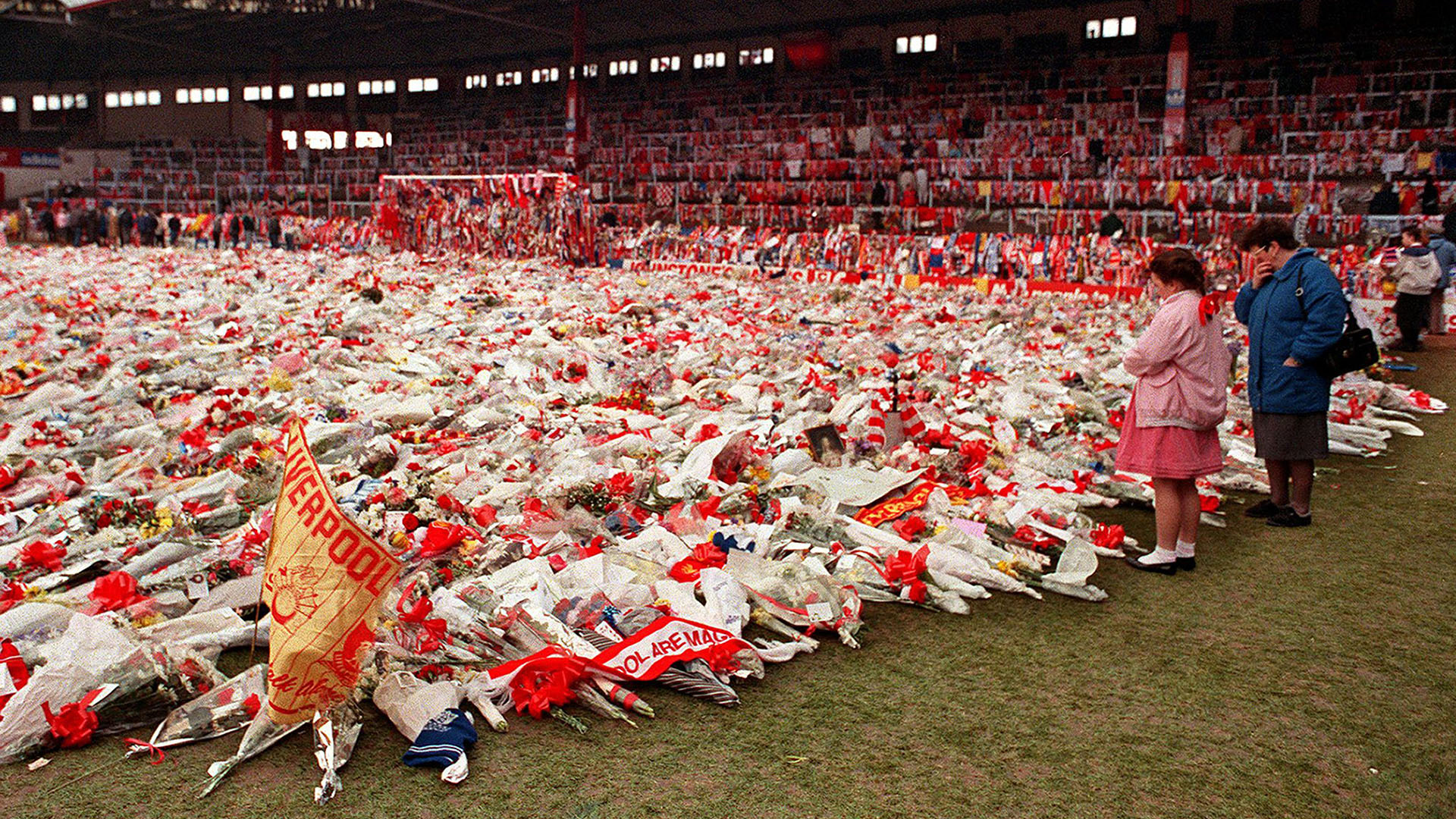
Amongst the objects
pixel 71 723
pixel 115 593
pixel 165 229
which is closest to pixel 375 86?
pixel 165 229

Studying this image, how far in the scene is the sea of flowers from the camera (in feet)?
10.8

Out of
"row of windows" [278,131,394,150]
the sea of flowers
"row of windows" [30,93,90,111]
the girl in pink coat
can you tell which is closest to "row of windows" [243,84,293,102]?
"row of windows" [278,131,394,150]

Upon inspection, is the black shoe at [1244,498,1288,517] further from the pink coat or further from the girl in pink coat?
the pink coat

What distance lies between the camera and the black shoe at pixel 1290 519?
5.07 m

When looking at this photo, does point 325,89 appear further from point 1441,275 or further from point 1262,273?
point 1262,273

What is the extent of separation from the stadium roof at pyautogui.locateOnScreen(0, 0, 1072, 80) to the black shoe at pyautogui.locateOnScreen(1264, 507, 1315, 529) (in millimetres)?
25507

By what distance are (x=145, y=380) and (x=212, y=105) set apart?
39.3 meters

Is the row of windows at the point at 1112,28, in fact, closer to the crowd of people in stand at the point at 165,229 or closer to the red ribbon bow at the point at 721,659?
the crowd of people in stand at the point at 165,229

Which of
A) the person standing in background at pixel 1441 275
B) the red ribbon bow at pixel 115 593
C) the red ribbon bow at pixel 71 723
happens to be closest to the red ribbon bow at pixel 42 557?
the red ribbon bow at pixel 115 593

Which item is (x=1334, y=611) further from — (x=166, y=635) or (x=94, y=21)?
(x=94, y=21)

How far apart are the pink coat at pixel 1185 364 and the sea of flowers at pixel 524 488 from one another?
71cm

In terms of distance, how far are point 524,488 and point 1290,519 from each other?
11.7 ft

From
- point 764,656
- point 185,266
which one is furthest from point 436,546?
point 185,266

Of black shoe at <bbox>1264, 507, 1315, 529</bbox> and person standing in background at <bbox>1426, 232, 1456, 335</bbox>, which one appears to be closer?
black shoe at <bbox>1264, 507, 1315, 529</bbox>
